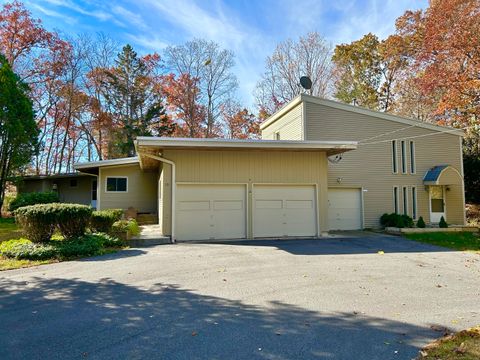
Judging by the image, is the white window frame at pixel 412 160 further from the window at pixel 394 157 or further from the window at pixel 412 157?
the window at pixel 394 157

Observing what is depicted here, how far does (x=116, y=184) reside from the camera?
55.8ft

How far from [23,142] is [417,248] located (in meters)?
19.9

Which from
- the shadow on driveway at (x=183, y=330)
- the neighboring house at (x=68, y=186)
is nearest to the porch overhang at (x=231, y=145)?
the shadow on driveway at (x=183, y=330)

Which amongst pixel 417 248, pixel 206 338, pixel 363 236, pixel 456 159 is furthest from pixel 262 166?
pixel 456 159

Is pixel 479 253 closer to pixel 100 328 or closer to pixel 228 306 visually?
pixel 228 306

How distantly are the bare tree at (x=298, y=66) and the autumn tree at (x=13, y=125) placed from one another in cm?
1664

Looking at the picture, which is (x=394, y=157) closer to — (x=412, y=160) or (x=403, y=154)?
(x=403, y=154)

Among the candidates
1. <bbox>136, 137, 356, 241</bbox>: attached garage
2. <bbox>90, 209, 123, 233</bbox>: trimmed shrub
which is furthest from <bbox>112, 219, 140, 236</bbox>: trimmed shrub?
<bbox>136, 137, 356, 241</bbox>: attached garage

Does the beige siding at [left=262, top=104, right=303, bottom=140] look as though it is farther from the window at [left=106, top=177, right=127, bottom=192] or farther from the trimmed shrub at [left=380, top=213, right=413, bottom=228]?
the window at [left=106, top=177, right=127, bottom=192]

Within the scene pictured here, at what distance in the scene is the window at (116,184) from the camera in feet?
55.2

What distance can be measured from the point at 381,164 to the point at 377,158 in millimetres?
345

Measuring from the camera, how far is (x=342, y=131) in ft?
48.6

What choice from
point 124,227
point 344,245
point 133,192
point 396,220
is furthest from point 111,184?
point 396,220

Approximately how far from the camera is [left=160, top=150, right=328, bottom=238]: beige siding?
1092 centimetres
